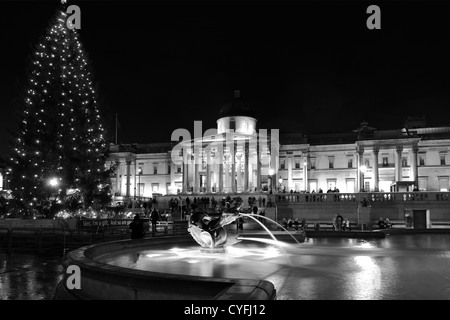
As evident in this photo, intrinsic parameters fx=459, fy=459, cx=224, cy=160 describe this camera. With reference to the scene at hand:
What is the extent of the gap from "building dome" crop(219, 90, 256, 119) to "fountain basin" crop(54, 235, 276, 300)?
2812 inches

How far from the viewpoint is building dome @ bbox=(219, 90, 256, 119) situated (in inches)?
3083

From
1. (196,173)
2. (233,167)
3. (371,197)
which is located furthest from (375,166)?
(371,197)

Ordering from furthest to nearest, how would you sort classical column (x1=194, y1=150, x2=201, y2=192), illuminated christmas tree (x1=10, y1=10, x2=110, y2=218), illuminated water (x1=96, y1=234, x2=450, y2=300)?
classical column (x1=194, y1=150, x2=201, y2=192), illuminated christmas tree (x1=10, y1=10, x2=110, y2=218), illuminated water (x1=96, y1=234, x2=450, y2=300)

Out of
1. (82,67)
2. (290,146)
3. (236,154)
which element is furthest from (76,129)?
(290,146)

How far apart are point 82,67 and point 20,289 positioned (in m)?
22.2

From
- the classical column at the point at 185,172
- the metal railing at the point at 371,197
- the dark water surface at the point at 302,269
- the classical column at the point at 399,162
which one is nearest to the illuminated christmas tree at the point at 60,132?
the dark water surface at the point at 302,269

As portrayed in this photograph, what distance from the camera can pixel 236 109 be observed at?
258 ft

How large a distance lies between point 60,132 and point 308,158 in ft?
182

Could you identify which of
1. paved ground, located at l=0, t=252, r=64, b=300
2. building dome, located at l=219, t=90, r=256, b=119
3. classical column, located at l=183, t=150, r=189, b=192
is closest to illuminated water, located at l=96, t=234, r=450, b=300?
paved ground, located at l=0, t=252, r=64, b=300

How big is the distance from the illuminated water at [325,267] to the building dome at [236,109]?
6287 cm

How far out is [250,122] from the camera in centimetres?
7856

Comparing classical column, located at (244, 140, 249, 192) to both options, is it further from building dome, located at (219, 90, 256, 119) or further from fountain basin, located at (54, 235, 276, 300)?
fountain basin, located at (54, 235, 276, 300)

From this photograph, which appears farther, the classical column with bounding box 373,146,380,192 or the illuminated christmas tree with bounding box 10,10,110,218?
the classical column with bounding box 373,146,380,192
